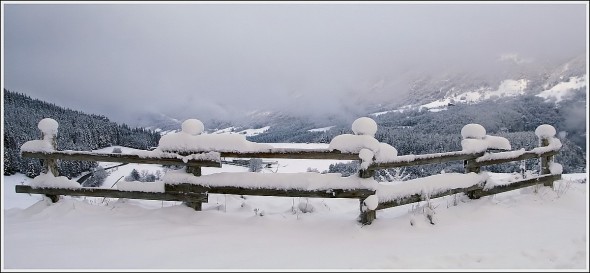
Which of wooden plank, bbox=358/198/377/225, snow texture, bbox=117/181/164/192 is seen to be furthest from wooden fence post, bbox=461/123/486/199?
snow texture, bbox=117/181/164/192

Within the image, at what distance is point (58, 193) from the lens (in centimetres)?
622

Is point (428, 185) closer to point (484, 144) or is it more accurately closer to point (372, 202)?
point (372, 202)

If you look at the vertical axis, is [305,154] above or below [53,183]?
above

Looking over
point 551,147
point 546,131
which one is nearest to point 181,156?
point 546,131

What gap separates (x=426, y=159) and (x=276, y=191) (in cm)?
266

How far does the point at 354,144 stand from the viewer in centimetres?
525

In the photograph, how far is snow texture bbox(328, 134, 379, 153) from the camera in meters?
5.21

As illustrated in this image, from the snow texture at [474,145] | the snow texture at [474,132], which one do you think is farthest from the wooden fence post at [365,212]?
the snow texture at [474,132]

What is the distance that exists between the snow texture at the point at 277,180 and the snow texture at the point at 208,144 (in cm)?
45

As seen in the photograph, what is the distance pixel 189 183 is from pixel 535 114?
77880 mm

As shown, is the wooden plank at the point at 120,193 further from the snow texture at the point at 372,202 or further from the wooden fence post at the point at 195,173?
the snow texture at the point at 372,202

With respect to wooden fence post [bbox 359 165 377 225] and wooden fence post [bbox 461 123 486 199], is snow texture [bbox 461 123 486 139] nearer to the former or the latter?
wooden fence post [bbox 461 123 486 199]

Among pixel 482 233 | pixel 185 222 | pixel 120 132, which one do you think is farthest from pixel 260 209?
pixel 120 132

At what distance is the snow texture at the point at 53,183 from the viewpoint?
620 cm
